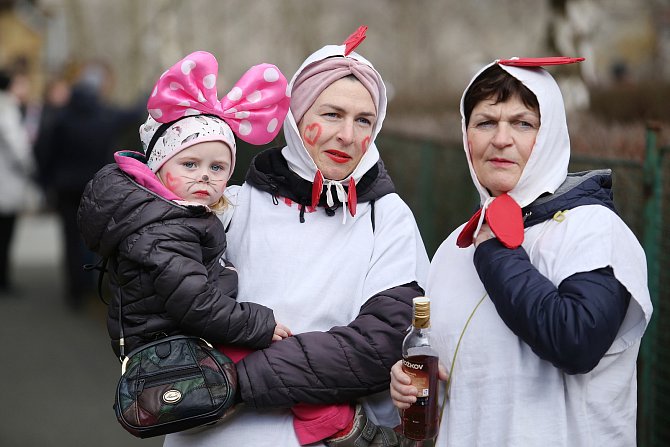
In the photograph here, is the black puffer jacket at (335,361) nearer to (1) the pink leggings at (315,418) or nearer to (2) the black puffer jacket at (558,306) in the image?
(1) the pink leggings at (315,418)

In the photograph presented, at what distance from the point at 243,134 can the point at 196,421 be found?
91cm

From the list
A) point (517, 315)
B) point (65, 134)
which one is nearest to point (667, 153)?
point (517, 315)

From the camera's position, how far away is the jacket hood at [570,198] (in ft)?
8.26

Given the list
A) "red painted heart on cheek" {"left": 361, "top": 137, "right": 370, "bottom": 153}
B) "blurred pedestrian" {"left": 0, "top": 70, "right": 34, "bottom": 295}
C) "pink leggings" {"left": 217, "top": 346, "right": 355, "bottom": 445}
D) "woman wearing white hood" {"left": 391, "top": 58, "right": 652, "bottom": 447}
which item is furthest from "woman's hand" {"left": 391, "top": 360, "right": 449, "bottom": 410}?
"blurred pedestrian" {"left": 0, "top": 70, "right": 34, "bottom": 295}

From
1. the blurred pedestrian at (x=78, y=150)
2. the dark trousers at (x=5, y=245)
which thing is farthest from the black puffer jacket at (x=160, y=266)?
the dark trousers at (x=5, y=245)

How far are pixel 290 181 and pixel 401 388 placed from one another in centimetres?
79

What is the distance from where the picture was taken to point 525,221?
257 cm

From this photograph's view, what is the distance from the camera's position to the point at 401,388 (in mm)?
2551

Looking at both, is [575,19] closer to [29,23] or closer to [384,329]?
[384,329]

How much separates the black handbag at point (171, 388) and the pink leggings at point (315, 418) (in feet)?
0.40

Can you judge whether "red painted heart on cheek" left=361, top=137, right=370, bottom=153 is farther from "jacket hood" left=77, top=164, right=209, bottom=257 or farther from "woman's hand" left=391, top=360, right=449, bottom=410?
"woman's hand" left=391, top=360, right=449, bottom=410

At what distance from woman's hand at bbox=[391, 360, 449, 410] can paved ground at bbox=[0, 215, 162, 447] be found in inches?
135

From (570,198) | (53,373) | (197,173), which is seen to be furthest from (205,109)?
(53,373)

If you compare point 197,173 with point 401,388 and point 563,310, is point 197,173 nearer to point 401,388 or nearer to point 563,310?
point 401,388
